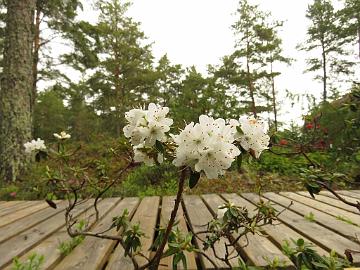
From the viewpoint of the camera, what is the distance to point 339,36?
22719mm

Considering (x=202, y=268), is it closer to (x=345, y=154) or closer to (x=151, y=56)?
(x=345, y=154)

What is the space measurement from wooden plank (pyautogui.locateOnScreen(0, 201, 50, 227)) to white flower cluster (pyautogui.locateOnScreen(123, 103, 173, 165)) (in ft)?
6.56

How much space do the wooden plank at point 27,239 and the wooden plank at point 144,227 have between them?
532 millimetres

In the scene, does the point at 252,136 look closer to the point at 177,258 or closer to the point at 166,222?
the point at 177,258

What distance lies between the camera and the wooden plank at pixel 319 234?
5.24ft

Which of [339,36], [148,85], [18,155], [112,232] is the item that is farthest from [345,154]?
[339,36]

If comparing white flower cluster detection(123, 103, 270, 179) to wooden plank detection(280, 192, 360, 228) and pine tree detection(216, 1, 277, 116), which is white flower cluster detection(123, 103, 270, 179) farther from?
pine tree detection(216, 1, 277, 116)

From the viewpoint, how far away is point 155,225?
2.15 meters

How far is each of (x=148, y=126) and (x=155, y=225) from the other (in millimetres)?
1401

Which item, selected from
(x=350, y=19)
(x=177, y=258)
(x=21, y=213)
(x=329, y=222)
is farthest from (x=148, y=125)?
(x=350, y=19)

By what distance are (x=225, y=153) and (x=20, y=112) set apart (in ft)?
20.6

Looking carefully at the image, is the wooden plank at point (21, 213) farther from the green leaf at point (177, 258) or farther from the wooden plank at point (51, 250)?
the green leaf at point (177, 258)

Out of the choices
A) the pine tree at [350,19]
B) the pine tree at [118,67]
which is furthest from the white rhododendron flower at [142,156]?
the pine tree at [350,19]

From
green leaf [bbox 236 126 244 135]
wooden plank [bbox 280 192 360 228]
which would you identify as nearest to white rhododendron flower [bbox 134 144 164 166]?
green leaf [bbox 236 126 244 135]
